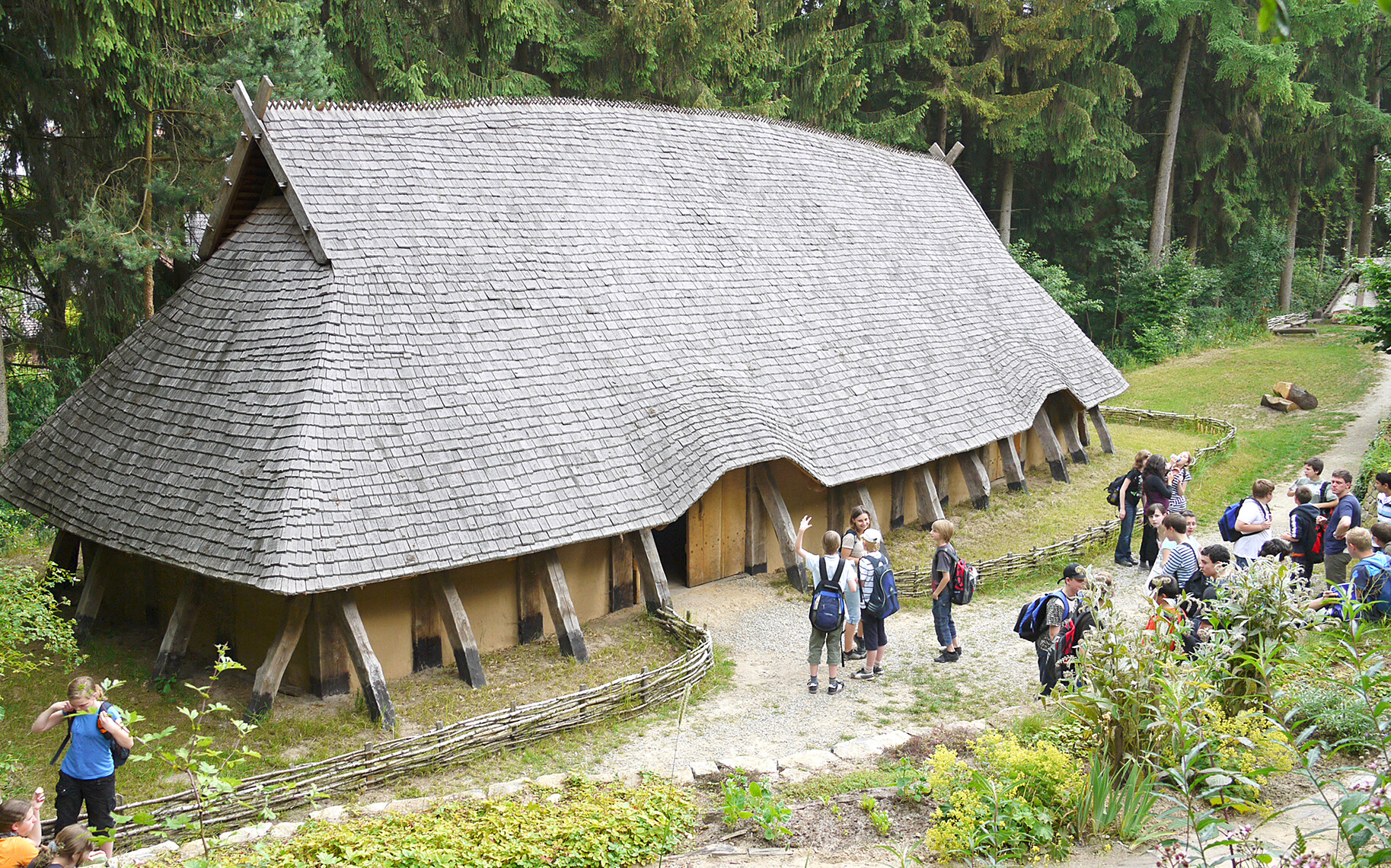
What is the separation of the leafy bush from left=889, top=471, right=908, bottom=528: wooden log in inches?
380

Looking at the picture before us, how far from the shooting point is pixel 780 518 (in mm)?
14797

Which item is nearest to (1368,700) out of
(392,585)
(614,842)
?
(614,842)

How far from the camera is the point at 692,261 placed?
630 inches

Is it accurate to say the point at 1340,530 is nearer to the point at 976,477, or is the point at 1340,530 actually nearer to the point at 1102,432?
the point at 976,477

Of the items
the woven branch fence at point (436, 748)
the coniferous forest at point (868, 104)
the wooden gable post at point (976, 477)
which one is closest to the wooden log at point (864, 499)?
the wooden gable post at point (976, 477)

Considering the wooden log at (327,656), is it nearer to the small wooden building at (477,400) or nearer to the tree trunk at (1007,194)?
the small wooden building at (477,400)

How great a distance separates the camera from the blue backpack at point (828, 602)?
10.9m

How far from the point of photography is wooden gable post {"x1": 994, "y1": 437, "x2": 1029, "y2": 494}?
1908 centimetres

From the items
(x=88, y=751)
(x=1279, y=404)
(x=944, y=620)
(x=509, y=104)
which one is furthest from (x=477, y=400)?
(x=1279, y=404)

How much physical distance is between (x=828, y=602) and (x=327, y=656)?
5.35 metres

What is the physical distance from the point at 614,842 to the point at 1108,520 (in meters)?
12.5

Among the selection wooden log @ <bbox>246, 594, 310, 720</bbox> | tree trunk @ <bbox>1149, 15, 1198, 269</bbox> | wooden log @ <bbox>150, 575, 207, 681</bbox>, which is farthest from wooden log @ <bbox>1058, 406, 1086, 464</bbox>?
tree trunk @ <bbox>1149, 15, 1198, 269</bbox>

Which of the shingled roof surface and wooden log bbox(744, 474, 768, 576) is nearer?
the shingled roof surface

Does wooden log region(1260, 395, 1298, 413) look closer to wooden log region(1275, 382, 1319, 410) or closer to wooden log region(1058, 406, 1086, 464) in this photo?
wooden log region(1275, 382, 1319, 410)
